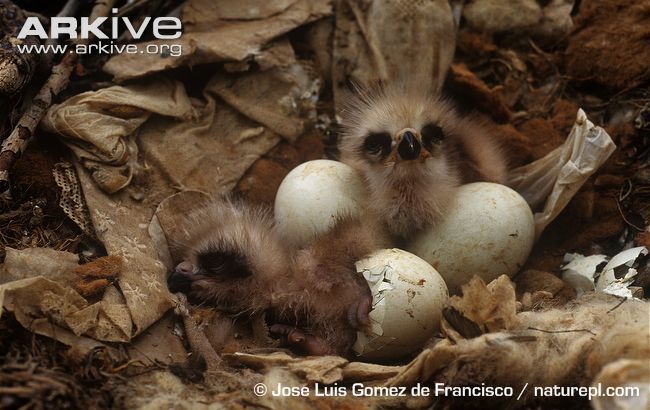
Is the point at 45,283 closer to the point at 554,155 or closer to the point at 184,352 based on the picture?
the point at 184,352

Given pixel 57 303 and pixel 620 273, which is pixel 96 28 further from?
pixel 620 273

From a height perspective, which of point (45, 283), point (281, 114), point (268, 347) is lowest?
point (268, 347)

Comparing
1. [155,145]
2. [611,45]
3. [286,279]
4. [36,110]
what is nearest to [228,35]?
[155,145]

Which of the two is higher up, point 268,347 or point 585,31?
point 585,31

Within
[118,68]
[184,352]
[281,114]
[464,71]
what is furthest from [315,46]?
[184,352]

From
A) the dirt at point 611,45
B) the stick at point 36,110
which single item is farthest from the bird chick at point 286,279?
the dirt at point 611,45

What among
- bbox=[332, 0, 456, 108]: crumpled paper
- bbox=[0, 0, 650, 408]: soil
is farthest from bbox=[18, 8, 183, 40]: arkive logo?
bbox=[332, 0, 456, 108]: crumpled paper
